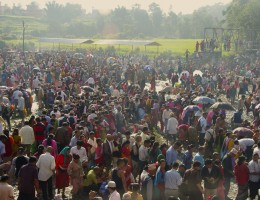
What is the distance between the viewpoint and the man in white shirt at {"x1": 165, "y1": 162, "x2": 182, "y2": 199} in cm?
971

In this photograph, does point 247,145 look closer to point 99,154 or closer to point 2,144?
point 99,154

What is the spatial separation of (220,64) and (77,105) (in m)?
27.9

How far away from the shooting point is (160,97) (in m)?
20.9

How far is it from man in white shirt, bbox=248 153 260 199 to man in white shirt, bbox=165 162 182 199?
6.17 ft

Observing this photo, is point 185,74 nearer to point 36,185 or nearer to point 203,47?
point 203,47

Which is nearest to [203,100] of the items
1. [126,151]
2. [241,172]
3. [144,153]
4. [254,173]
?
[144,153]

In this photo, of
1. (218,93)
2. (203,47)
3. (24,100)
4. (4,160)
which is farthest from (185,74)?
(4,160)

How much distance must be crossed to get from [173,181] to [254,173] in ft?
6.69

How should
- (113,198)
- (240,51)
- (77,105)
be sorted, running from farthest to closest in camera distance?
(240,51) → (77,105) → (113,198)

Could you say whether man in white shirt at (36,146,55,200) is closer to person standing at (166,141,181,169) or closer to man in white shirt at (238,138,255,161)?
person standing at (166,141,181,169)

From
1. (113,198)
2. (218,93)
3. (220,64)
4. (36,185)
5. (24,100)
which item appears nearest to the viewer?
(113,198)

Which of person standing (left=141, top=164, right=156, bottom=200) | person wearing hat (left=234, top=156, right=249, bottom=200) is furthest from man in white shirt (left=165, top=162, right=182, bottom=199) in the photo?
person wearing hat (left=234, top=156, right=249, bottom=200)

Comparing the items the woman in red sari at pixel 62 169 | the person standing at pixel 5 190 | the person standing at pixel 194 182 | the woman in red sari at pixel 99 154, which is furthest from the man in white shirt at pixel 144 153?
the person standing at pixel 5 190

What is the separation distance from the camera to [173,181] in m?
9.73
